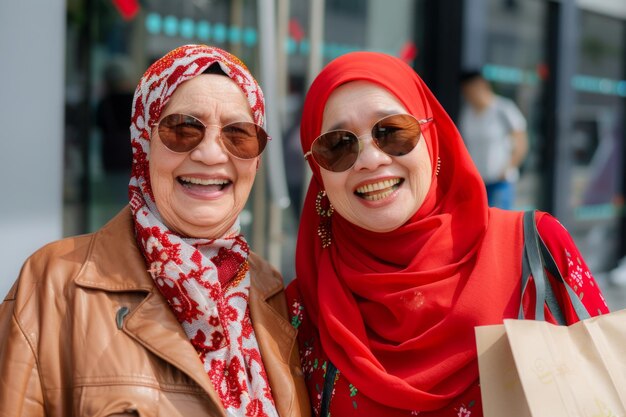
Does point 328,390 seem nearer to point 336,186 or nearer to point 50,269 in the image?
point 336,186

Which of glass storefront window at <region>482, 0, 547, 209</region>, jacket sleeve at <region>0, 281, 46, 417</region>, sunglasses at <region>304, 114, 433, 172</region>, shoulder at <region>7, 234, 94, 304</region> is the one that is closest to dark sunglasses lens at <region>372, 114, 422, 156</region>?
sunglasses at <region>304, 114, 433, 172</region>

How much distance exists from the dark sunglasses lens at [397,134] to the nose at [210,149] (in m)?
0.44

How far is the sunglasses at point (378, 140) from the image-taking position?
2.13 metres

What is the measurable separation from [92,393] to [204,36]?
3.71m

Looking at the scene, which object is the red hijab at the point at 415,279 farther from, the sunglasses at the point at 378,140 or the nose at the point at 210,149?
the nose at the point at 210,149

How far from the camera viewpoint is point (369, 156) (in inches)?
83.9

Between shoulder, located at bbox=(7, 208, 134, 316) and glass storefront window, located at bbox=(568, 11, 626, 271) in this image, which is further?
glass storefront window, located at bbox=(568, 11, 626, 271)

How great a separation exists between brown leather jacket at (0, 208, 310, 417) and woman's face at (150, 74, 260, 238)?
158 millimetres

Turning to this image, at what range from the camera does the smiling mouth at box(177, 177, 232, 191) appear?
211 centimetres

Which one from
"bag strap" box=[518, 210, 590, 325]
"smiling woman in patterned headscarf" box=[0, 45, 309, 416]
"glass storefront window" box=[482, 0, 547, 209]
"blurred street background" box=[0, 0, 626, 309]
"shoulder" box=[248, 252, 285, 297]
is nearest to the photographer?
"smiling woman in patterned headscarf" box=[0, 45, 309, 416]

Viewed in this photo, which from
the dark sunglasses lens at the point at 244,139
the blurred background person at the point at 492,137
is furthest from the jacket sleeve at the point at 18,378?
Answer: the blurred background person at the point at 492,137

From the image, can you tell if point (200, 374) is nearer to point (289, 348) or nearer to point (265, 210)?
point (289, 348)

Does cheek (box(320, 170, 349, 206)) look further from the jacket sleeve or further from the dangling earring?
the jacket sleeve

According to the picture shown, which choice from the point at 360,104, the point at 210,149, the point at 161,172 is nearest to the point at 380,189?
the point at 360,104
